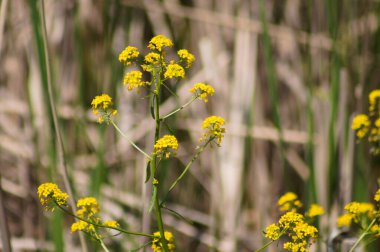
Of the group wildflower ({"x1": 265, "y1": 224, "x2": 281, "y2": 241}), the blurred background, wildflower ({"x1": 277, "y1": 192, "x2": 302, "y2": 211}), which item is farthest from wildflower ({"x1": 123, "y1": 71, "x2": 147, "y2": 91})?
the blurred background

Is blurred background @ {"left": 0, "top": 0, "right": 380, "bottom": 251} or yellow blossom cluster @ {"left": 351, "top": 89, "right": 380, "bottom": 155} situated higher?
blurred background @ {"left": 0, "top": 0, "right": 380, "bottom": 251}

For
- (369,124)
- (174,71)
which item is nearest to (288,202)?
(369,124)

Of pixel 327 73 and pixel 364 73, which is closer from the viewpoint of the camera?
pixel 364 73

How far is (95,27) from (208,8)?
517 millimetres

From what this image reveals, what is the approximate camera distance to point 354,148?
209 centimetres

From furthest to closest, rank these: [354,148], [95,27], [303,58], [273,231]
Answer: [95,27], [303,58], [354,148], [273,231]

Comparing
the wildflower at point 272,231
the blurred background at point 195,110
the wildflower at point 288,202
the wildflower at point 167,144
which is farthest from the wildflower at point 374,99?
the blurred background at point 195,110

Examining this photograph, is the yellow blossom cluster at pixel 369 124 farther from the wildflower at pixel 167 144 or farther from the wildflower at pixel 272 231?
the wildflower at pixel 167 144

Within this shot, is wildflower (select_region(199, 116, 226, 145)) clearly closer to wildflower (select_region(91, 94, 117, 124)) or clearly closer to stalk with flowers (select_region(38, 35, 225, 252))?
stalk with flowers (select_region(38, 35, 225, 252))

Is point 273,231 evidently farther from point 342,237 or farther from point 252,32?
point 252,32

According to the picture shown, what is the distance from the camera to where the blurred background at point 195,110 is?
97.3 inches

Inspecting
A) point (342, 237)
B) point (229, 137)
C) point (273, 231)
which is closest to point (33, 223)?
point (229, 137)

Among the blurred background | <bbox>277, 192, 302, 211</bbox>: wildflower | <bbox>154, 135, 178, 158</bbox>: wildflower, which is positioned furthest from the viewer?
the blurred background

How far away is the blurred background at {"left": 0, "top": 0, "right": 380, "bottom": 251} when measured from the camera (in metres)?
2.47
